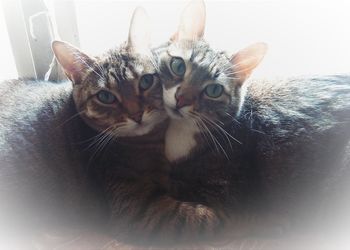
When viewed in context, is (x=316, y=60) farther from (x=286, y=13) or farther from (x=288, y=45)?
(x=286, y=13)

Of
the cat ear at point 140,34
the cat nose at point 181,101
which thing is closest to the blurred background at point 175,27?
the cat ear at point 140,34

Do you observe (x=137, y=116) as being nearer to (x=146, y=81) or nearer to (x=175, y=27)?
(x=146, y=81)

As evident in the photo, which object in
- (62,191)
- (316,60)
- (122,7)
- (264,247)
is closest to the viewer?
(264,247)

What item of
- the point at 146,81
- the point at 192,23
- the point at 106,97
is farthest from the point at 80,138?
the point at 192,23

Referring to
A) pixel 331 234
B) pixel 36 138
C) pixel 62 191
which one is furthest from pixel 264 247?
pixel 36 138

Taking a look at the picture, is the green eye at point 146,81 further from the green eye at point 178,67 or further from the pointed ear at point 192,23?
the pointed ear at point 192,23
